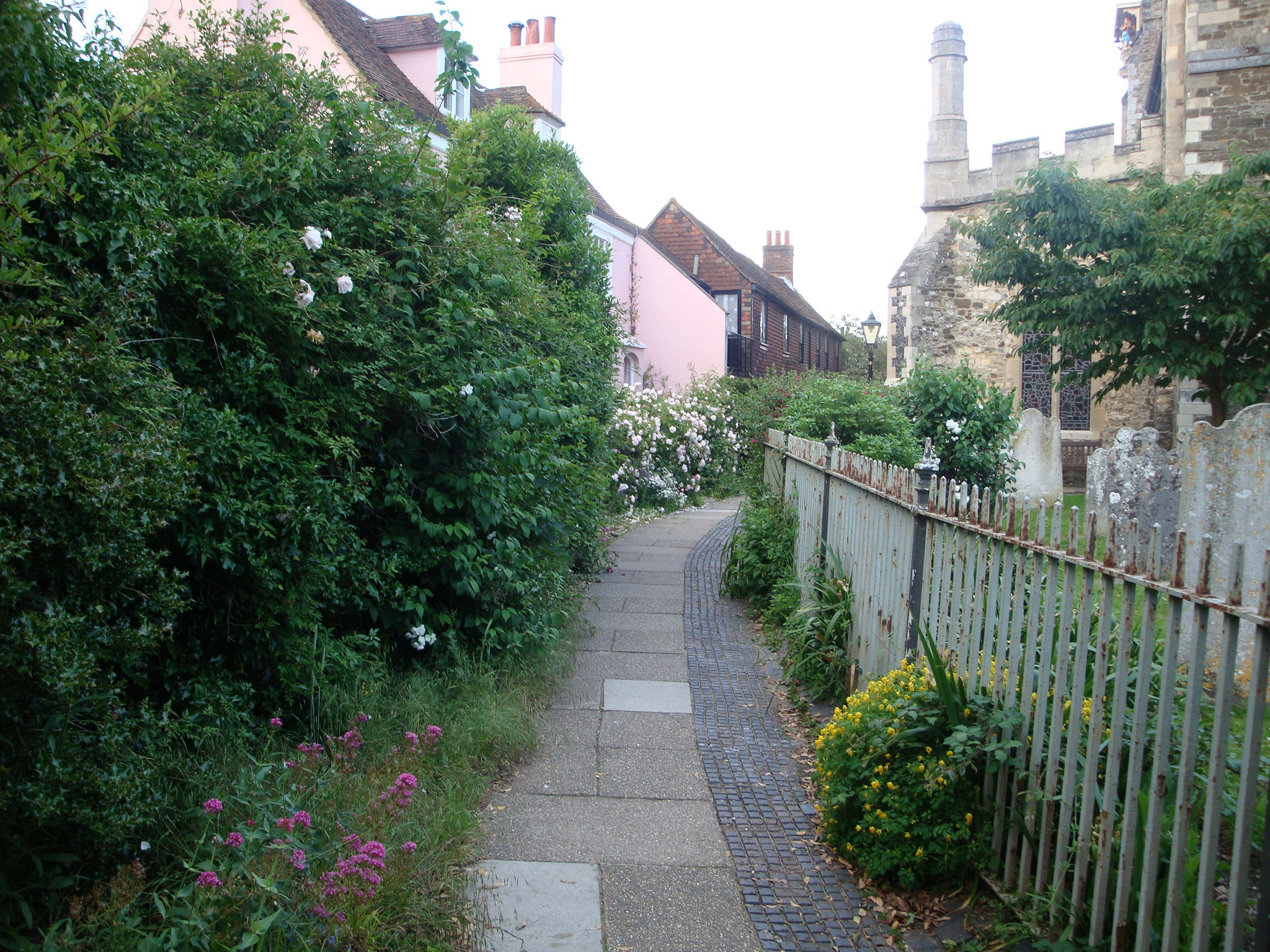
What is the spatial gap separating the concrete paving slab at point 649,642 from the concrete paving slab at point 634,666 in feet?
0.24

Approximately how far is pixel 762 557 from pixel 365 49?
13825mm

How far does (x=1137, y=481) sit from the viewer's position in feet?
22.3

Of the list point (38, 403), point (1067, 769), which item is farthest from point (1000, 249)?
point (38, 403)

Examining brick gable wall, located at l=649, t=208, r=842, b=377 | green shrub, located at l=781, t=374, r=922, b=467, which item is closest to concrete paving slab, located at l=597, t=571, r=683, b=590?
green shrub, located at l=781, t=374, r=922, b=467

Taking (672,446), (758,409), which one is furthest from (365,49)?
(758,409)

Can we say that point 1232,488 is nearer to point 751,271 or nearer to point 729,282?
point 729,282

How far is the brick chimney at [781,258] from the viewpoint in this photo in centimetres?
4325

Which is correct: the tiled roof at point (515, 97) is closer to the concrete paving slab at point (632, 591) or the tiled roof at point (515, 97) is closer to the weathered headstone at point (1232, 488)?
the concrete paving slab at point (632, 591)

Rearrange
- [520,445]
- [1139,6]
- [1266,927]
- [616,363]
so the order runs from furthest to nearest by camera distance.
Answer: [1139,6] → [616,363] → [520,445] → [1266,927]

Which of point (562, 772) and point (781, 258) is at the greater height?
point (781, 258)

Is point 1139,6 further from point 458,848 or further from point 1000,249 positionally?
point 458,848

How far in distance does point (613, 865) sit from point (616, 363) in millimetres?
7948

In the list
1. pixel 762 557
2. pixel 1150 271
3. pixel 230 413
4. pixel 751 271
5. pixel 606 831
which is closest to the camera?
pixel 230 413

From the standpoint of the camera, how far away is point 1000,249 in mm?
16359
